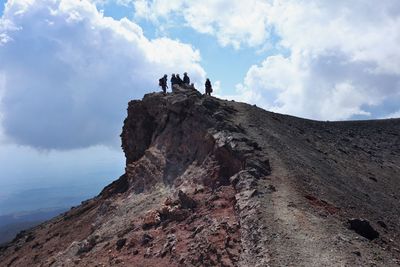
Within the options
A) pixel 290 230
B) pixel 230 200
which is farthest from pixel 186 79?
pixel 290 230

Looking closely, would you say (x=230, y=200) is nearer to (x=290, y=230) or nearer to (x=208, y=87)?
(x=290, y=230)

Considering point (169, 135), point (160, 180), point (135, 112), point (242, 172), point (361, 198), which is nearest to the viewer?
point (242, 172)

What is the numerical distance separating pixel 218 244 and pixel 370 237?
6.61 meters

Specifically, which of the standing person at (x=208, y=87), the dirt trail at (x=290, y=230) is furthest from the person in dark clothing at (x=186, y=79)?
the dirt trail at (x=290, y=230)

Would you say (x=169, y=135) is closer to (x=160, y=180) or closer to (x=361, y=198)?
(x=160, y=180)

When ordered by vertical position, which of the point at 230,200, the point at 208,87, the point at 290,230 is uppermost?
the point at 208,87

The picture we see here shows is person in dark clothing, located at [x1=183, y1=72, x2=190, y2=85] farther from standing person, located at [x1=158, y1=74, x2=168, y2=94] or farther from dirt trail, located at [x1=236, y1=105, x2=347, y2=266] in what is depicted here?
dirt trail, located at [x1=236, y1=105, x2=347, y2=266]

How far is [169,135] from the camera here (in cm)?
3659

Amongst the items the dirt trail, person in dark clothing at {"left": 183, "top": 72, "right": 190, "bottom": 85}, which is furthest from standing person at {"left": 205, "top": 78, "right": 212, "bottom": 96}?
the dirt trail

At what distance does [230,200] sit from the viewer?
78.7ft

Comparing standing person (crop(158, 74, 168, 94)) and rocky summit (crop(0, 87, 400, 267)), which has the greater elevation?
standing person (crop(158, 74, 168, 94))

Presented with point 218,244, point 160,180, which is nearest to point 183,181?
point 160,180

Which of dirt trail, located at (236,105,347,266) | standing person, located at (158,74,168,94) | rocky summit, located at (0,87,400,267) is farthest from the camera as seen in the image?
standing person, located at (158,74,168,94)

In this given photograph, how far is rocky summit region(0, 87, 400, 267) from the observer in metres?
19.1
